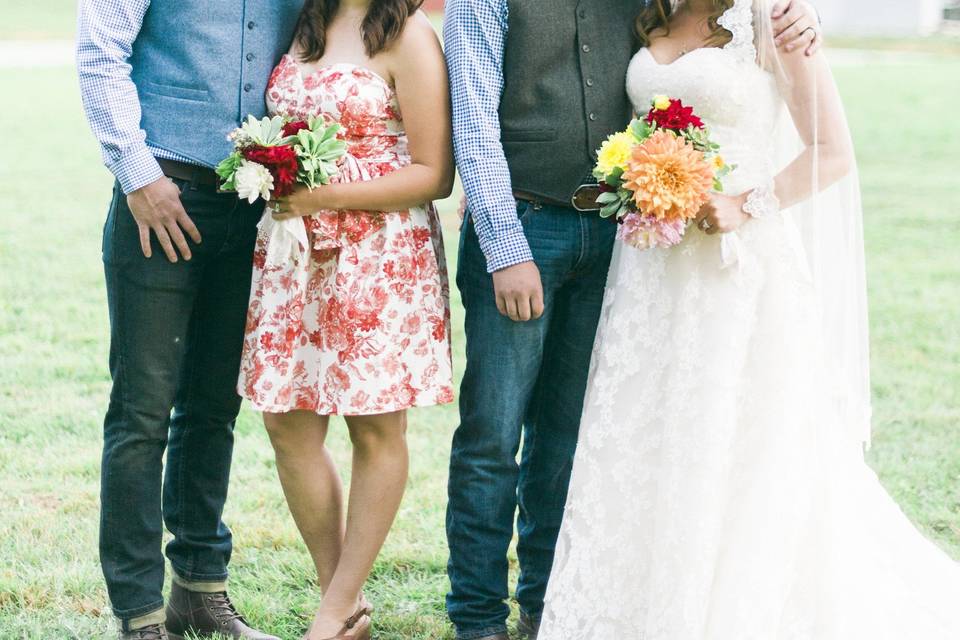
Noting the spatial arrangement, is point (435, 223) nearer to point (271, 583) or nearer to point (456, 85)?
point (456, 85)

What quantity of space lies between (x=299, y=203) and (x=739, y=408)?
1.44 metres

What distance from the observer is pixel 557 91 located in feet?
12.2

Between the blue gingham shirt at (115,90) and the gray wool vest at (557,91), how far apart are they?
106 centimetres

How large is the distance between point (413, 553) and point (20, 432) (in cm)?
230

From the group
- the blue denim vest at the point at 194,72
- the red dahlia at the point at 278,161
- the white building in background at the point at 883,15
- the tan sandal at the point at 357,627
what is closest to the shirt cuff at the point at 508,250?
the red dahlia at the point at 278,161

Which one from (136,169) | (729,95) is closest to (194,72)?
(136,169)

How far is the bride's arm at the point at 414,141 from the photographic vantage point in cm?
363

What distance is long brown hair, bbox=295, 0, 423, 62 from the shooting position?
3.61m

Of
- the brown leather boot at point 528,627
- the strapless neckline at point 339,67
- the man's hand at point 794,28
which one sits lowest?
the brown leather boot at point 528,627

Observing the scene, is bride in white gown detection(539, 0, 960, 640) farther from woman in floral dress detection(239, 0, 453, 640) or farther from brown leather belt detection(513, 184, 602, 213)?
woman in floral dress detection(239, 0, 453, 640)

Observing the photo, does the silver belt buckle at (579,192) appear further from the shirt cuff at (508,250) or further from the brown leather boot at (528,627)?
the brown leather boot at (528,627)

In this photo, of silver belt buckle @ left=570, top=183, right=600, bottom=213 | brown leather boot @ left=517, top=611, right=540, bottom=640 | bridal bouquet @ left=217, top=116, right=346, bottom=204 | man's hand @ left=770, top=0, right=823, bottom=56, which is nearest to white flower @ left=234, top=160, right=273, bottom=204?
bridal bouquet @ left=217, top=116, right=346, bottom=204

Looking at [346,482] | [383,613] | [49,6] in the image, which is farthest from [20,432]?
[49,6]

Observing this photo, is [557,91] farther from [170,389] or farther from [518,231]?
[170,389]
